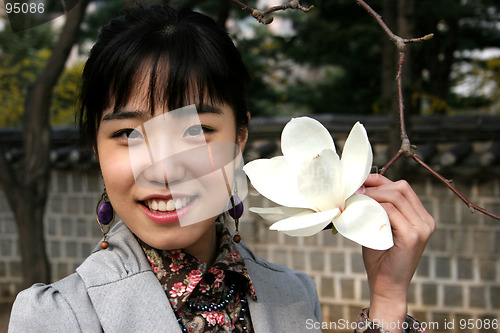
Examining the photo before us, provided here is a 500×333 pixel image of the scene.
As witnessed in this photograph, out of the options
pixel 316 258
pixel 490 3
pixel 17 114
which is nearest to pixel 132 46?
pixel 316 258

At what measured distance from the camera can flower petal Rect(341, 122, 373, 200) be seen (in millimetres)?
859

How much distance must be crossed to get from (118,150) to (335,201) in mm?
441

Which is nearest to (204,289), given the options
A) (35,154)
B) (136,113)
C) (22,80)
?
(136,113)

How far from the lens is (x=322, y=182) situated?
2.87 ft

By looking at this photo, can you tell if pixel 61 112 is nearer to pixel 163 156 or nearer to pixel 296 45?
pixel 296 45

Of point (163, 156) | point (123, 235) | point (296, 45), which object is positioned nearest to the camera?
point (163, 156)

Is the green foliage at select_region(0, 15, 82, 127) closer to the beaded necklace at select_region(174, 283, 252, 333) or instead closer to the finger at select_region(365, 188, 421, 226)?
the beaded necklace at select_region(174, 283, 252, 333)

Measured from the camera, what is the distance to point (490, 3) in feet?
16.5

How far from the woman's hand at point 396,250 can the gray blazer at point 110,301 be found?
0.26 metres
